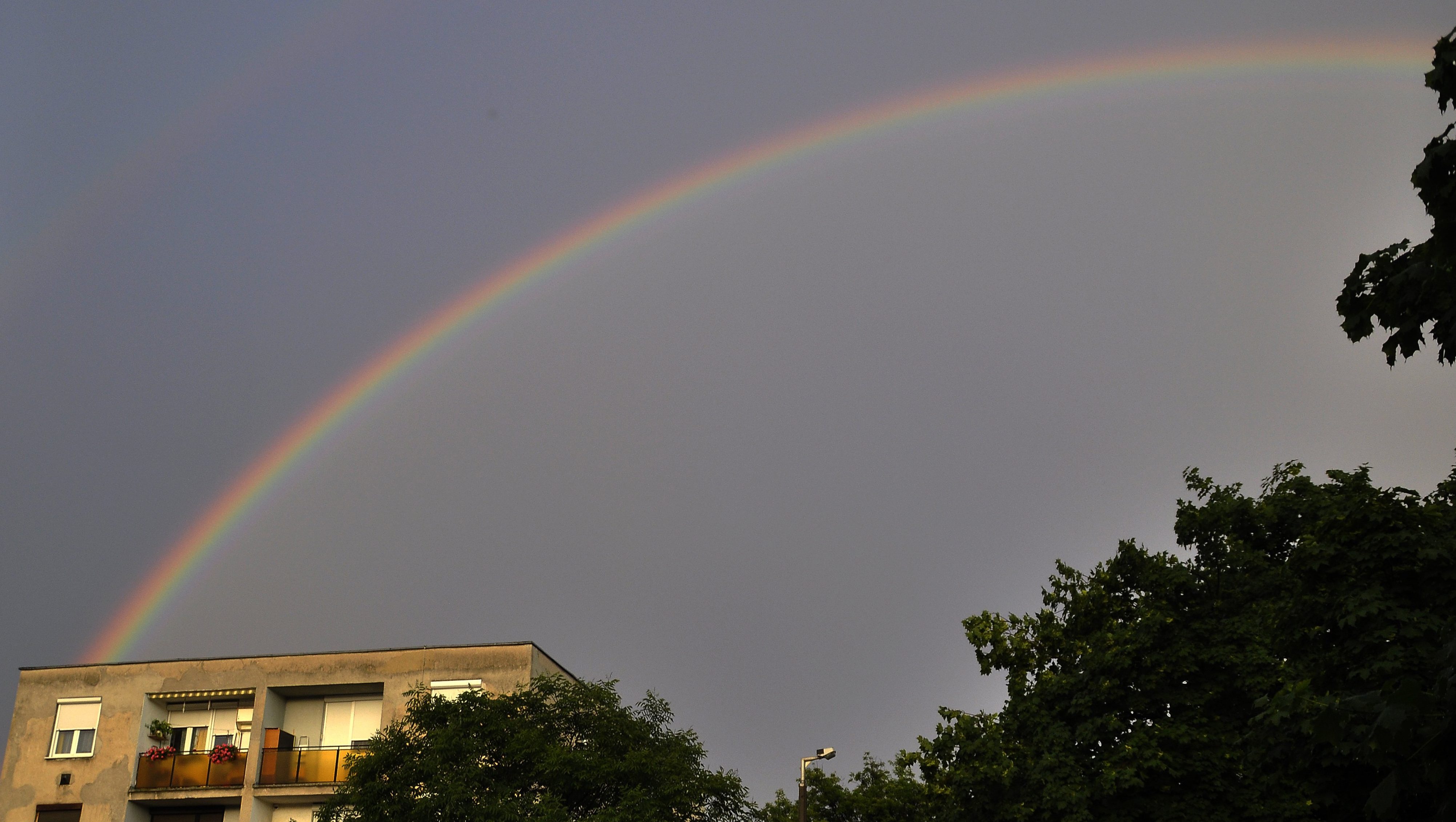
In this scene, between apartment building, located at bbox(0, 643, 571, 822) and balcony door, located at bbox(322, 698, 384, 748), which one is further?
balcony door, located at bbox(322, 698, 384, 748)

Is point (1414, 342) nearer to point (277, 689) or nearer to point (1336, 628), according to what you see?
point (1336, 628)

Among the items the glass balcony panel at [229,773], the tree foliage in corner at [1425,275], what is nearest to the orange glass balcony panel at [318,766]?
the glass balcony panel at [229,773]

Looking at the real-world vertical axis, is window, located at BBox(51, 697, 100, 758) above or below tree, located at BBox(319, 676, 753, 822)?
above

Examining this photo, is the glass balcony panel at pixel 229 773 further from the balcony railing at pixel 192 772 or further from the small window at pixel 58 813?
the small window at pixel 58 813

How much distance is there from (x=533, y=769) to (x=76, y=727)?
2021 centimetres

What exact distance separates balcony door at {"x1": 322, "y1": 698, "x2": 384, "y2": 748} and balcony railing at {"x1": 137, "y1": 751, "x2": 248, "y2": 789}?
2.56 metres

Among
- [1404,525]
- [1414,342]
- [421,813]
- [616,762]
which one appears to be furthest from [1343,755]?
[421,813]

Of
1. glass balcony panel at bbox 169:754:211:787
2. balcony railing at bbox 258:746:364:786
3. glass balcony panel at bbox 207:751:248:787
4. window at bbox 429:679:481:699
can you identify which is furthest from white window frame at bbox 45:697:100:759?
window at bbox 429:679:481:699

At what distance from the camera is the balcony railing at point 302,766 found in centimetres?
3766

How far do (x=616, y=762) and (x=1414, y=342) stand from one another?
20817 millimetres

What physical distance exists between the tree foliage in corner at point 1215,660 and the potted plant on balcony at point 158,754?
24.0 m

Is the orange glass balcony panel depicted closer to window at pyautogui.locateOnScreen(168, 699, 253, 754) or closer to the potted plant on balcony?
window at pyautogui.locateOnScreen(168, 699, 253, 754)

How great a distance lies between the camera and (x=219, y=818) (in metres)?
38.4

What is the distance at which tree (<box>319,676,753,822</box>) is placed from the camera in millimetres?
26719
